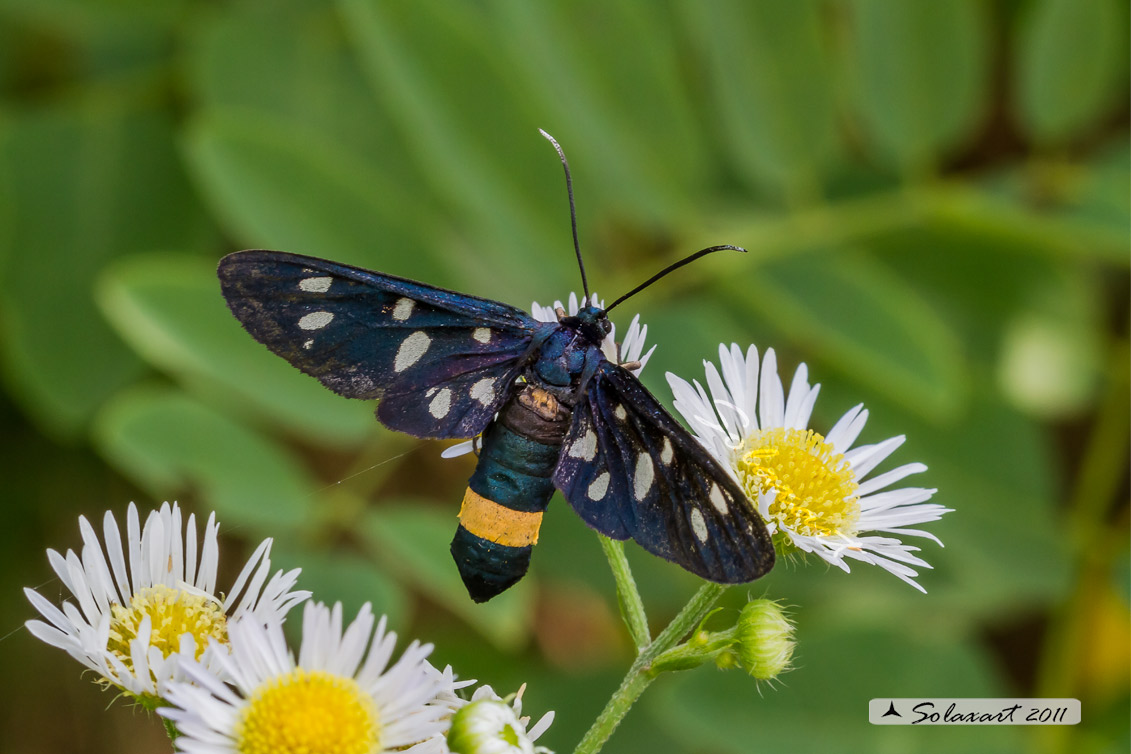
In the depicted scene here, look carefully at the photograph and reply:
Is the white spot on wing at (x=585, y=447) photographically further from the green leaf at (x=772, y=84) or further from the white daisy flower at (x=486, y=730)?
the green leaf at (x=772, y=84)

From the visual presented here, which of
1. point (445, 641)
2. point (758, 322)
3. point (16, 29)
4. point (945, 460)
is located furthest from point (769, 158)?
point (16, 29)

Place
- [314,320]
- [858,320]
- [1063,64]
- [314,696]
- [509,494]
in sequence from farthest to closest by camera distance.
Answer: [1063,64], [858,320], [314,320], [509,494], [314,696]

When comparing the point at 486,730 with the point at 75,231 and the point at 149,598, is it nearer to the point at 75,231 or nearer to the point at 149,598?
the point at 149,598

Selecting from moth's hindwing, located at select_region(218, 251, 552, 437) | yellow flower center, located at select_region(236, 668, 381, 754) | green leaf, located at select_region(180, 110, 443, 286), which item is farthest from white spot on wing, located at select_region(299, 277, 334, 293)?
green leaf, located at select_region(180, 110, 443, 286)

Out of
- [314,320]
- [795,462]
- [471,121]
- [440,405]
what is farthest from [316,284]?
[471,121]

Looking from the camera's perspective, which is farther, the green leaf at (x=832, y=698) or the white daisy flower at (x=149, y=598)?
the green leaf at (x=832, y=698)

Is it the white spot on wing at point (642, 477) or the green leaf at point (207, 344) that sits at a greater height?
the green leaf at point (207, 344)

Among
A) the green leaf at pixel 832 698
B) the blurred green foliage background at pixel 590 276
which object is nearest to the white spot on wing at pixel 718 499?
the blurred green foliage background at pixel 590 276
